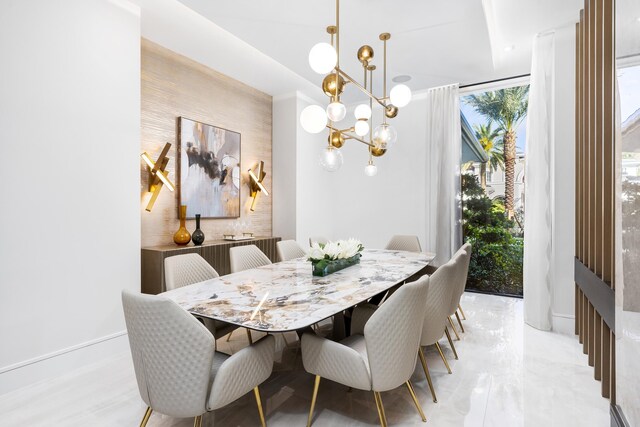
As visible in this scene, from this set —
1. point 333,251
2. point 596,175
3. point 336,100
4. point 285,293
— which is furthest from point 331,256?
point 596,175

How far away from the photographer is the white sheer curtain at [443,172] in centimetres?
459

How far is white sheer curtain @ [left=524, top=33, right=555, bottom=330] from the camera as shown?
10.8 ft

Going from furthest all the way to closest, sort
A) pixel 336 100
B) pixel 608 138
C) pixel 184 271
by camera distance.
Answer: pixel 184 271, pixel 336 100, pixel 608 138

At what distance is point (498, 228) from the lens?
455cm

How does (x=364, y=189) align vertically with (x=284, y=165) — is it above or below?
below

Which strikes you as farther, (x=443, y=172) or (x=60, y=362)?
(x=443, y=172)

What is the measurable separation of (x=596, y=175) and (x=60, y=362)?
3.89m

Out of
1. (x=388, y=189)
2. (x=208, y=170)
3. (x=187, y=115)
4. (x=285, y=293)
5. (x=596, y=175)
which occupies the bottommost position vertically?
(x=285, y=293)

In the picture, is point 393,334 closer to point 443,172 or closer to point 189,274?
point 189,274

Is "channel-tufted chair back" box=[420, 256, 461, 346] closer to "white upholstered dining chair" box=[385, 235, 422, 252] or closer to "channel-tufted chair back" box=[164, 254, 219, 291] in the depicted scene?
"channel-tufted chair back" box=[164, 254, 219, 291]

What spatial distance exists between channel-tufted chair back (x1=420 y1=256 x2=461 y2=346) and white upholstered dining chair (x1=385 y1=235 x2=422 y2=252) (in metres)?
1.92

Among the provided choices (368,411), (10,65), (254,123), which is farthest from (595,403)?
(254,123)

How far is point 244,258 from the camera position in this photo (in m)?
3.07

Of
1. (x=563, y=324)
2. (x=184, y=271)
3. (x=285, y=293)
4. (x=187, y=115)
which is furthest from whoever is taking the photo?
(x=187, y=115)
